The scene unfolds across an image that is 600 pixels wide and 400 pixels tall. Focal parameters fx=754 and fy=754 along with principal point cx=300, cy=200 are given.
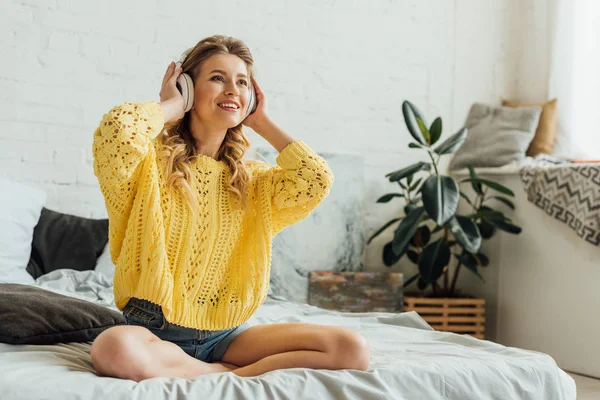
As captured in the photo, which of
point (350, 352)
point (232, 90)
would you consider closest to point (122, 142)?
point (232, 90)

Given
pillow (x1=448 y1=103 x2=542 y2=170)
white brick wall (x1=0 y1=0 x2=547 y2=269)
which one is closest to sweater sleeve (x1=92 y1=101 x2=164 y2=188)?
white brick wall (x1=0 y1=0 x2=547 y2=269)

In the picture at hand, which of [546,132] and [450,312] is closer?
[450,312]

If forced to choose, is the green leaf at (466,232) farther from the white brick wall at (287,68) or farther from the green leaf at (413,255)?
the white brick wall at (287,68)

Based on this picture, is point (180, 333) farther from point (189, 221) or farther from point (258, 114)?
point (258, 114)

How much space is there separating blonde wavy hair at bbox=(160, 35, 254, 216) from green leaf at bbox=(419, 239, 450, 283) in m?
1.80

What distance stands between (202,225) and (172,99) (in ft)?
1.02

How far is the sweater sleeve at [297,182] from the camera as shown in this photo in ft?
6.16

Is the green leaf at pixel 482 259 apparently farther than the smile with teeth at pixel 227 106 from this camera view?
Yes

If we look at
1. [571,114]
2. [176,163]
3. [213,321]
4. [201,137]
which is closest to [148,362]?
[213,321]

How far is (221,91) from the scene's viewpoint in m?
1.84

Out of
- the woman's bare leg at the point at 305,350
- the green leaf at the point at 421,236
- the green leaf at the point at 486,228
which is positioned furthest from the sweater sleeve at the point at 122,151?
the green leaf at the point at 486,228

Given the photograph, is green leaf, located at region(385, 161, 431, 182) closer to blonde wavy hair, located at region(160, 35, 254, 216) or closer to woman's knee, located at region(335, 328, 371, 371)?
blonde wavy hair, located at region(160, 35, 254, 216)

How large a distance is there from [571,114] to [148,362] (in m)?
2.95

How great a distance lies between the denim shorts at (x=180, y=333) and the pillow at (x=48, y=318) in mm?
154
